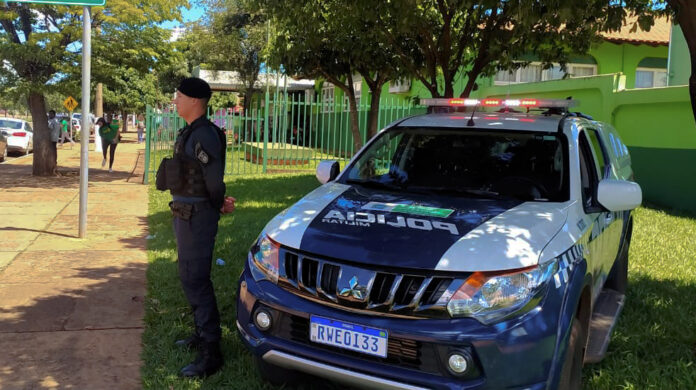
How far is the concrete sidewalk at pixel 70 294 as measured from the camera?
377 centimetres

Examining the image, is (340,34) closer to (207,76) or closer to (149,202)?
(149,202)

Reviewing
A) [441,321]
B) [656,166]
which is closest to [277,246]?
[441,321]

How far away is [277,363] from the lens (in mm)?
3008

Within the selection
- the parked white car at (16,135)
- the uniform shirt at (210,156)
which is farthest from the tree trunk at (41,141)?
the uniform shirt at (210,156)

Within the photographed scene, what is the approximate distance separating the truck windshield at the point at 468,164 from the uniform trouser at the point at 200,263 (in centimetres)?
107

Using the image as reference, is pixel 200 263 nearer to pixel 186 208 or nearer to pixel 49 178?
pixel 186 208

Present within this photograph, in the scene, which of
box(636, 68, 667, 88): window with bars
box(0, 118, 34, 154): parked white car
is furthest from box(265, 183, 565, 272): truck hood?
box(0, 118, 34, 154): parked white car

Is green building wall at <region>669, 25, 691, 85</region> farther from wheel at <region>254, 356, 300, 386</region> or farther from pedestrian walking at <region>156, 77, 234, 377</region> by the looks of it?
wheel at <region>254, 356, 300, 386</region>

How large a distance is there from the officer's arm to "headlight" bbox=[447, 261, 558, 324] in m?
1.62

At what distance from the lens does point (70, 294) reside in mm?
5195

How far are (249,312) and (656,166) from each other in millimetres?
10192

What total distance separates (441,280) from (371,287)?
12.9 inches

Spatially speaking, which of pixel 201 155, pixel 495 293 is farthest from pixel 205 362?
pixel 495 293

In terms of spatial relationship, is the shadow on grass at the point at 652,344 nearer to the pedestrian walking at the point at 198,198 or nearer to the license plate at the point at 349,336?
the license plate at the point at 349,336
